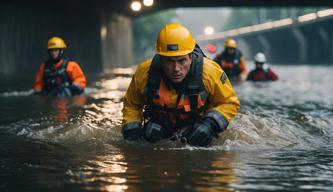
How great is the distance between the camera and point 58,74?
15859mm

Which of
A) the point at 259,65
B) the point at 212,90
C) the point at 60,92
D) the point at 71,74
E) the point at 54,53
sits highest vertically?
the point at 54,53

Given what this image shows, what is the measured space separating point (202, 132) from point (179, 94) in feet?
1.55

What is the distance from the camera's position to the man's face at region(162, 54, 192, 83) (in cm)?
752

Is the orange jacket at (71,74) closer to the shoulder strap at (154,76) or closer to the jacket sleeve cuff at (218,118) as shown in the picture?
the shoulder strap at (154,76)

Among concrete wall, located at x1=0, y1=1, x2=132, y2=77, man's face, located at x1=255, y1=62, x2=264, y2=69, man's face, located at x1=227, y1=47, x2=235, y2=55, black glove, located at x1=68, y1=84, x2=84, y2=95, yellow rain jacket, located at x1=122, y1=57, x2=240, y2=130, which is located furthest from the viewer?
concrete wall, located at x1=0, y1=1, x2=132, y2=77

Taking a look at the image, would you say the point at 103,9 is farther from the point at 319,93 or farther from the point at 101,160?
the point at 101,160

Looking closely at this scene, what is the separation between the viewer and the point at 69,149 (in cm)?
825

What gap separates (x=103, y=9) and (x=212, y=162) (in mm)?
32455

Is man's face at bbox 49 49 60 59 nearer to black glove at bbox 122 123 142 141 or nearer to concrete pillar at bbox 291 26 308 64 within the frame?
black glove at bbox 122 123 142 141

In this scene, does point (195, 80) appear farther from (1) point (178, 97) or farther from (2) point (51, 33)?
(2) point (51, 33)

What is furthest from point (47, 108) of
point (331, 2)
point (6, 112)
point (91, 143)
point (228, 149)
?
point (331, 2)

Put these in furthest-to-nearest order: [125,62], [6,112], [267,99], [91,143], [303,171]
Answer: [125,62]
[267,99]
[6,112]
[91,143]
[303,171]

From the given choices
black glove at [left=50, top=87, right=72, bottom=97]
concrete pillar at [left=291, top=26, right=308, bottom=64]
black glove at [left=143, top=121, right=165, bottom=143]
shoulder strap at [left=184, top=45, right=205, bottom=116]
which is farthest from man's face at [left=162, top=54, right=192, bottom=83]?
concrete pillar at [left=291, top=26, right=308, bottom=64]

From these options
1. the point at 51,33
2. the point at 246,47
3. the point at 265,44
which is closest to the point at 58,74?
the point at 51,33
